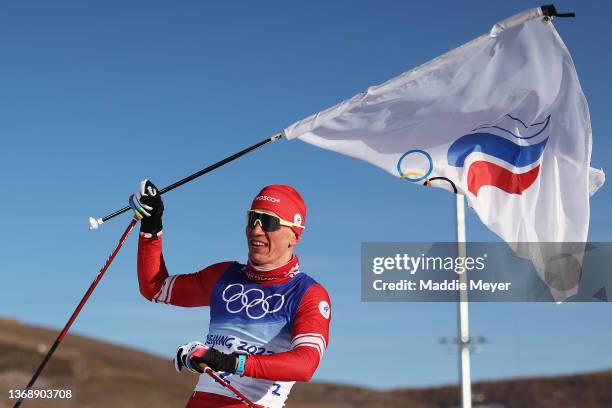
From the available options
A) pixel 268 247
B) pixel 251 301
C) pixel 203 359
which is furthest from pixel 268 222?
pixel 203 359

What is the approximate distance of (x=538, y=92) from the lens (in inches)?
444

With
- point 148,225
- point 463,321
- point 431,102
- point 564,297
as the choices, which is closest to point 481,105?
point 431,102

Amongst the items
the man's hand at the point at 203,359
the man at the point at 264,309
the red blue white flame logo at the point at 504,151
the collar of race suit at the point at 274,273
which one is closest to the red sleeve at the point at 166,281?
the man at the point at 264,309

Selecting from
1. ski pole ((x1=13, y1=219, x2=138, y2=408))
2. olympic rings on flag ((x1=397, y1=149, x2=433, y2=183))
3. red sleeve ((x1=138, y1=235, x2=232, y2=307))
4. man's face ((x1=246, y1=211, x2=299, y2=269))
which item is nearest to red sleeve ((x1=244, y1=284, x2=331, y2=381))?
man's face ((x1=246, y1=211, x2=299, y2=269))

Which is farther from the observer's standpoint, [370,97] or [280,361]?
[370,97]

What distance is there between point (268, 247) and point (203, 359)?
4.35ft

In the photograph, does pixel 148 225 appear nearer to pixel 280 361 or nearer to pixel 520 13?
pixel 280 361

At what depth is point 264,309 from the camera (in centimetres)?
737

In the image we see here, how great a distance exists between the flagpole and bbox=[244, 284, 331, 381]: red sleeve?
11.2 meters

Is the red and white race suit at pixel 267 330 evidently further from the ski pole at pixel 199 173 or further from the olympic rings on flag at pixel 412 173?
the olympic rings on flag at pixel 412 173

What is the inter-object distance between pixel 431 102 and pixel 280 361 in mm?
5139

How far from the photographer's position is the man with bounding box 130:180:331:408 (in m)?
6.86

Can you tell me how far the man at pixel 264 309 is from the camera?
270 inches

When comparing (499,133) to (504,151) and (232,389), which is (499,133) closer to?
(504,151)
